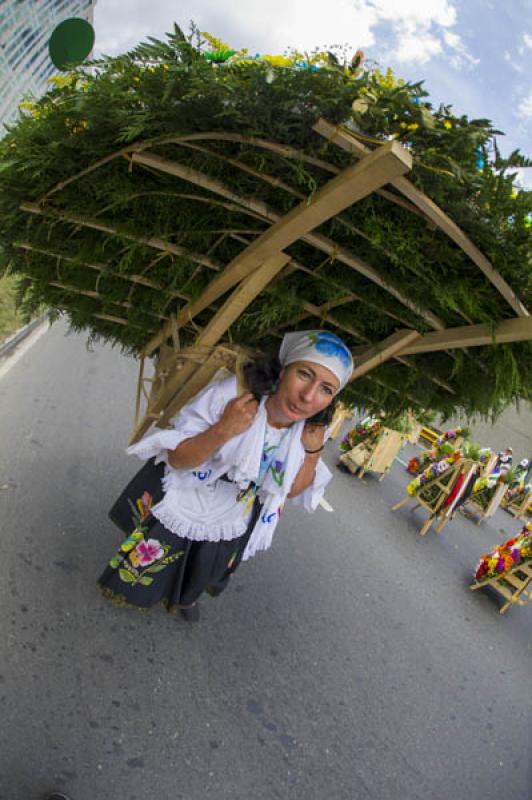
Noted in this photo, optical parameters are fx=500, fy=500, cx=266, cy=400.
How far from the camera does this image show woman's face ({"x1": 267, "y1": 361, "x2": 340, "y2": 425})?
209cm

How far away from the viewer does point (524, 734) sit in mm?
3531

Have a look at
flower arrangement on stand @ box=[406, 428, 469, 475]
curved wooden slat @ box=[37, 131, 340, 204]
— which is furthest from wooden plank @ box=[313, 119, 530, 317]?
flower arrangement on stand @ box=[406, 428, 469, 475]

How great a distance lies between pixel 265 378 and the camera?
2262 mm

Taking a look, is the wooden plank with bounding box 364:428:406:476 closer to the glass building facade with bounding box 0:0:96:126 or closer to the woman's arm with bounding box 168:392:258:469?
the woman's arm with bounding box 168:392:258:469

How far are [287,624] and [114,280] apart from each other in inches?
98.3

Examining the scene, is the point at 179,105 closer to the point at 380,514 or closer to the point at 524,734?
the point at 524,734

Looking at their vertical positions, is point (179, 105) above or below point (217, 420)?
above

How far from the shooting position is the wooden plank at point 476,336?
1621 mm

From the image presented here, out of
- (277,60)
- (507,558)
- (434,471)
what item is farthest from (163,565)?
(434,471)

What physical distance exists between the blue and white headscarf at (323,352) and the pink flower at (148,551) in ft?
3.59

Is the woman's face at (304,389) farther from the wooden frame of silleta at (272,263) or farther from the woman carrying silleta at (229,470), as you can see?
the wooden frame of silleta at (272,263)

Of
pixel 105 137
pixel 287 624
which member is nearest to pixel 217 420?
pixel 105 137

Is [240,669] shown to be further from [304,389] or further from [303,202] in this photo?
[303,202]

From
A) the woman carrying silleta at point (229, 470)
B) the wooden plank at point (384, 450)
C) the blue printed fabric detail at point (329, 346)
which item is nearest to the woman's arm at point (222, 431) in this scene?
the woman carrying silleta at point (229, 470)
